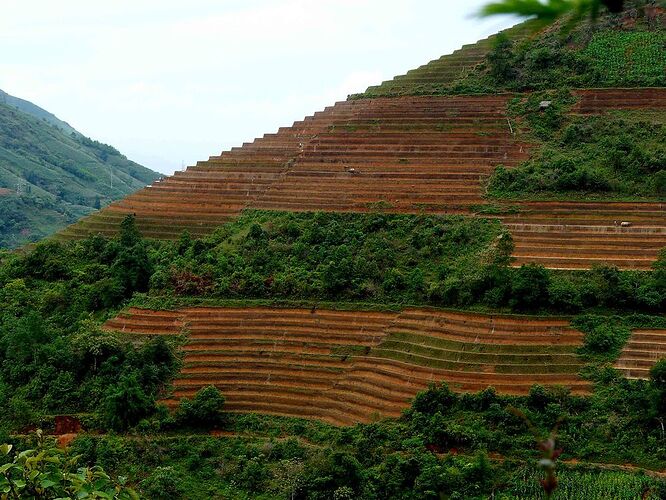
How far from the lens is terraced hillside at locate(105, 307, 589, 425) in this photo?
53.3ft

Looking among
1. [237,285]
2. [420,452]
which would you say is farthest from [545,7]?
[237,285]

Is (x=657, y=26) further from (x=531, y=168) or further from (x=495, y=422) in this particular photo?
(x=495, y=422)

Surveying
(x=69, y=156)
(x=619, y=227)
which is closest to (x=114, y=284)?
(x=619, y=227)

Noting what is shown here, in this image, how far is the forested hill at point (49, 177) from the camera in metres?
50.8

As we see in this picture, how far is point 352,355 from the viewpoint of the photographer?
1806 cm

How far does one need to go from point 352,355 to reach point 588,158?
9.21 m

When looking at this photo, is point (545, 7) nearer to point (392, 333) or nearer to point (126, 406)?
point (126, 406)

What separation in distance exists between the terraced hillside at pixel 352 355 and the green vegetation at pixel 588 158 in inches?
216

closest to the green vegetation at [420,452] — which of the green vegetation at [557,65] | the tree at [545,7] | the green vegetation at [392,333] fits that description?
the green vegetation at [392,333]

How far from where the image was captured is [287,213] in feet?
76.5

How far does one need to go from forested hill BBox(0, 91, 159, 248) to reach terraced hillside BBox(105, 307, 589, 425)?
3189 centimetres

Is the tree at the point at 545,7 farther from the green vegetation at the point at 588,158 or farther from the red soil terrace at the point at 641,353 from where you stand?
the green vegetation at the point at 588,158

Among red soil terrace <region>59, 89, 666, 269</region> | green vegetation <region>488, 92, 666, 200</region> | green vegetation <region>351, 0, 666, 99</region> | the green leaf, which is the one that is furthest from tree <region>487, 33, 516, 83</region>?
the green leaf

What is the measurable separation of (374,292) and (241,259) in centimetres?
388
